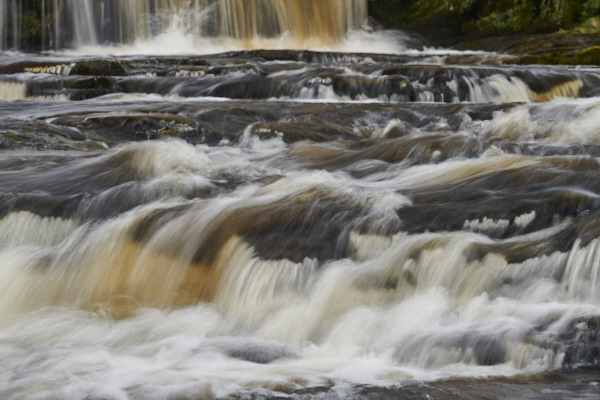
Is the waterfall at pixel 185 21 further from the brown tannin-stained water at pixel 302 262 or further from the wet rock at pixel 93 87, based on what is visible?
the brown tannin-stained water at pixel 302 262

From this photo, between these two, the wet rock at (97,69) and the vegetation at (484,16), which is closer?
the wet rock at (97,69)

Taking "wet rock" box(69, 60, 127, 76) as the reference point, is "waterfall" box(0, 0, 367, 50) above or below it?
above

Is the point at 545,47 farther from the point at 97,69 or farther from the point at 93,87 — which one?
the point at 93,87

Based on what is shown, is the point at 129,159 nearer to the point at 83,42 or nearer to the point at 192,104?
the point at 192,104

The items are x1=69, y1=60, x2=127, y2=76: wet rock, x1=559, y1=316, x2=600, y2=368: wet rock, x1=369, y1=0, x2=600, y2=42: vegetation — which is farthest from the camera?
x1=369, y1=0, x2=600, y2=42: vegetation

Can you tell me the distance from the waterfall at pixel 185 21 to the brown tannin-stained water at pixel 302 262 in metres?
12.5

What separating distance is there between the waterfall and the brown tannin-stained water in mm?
12463

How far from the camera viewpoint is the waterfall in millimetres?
19219

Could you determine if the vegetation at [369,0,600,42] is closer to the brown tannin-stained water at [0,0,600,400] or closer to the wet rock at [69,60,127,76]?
the wet rock at [69,60,127,76]

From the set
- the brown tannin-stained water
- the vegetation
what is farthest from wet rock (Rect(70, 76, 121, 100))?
the vegetation

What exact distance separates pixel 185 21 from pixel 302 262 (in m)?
16.9

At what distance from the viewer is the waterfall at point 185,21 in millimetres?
19219

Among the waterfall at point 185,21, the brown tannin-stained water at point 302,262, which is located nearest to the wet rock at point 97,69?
the brown tannin-stained water at point 302,262

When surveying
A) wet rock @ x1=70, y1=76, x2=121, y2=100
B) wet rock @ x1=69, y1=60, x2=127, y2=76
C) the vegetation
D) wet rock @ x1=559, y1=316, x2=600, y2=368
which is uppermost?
the vegetation
